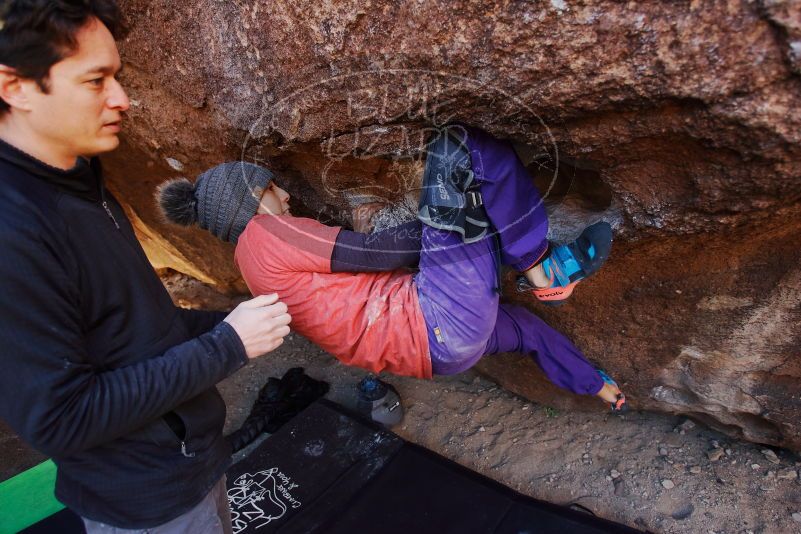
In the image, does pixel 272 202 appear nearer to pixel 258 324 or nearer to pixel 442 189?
pixel 442 189

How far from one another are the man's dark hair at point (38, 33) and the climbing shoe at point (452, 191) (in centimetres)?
95

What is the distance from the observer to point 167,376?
1.04m

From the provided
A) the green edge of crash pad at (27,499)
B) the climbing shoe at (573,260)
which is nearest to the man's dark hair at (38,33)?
the climbing shoe at (573,260)

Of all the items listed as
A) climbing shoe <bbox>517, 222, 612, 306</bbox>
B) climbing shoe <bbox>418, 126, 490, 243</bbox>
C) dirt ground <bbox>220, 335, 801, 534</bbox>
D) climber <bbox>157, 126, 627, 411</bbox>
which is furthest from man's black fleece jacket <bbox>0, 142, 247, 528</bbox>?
dirt ground <bbox>220, 335, 801, 534</bbox>

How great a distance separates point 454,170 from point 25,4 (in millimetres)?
1062

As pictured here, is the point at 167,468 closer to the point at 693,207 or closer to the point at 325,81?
the point at 325,81

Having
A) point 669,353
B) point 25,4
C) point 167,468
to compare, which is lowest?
point 669,353

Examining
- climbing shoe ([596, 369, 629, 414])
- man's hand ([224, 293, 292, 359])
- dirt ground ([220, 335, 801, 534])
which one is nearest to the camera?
man's hand ([224, 293, 292, 359])

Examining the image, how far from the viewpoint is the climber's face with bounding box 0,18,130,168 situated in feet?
3.04

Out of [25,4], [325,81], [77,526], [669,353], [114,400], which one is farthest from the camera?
[77,526]

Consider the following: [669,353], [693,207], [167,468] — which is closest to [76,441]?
[167,468]

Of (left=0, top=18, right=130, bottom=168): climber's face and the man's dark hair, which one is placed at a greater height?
the man's dark hair

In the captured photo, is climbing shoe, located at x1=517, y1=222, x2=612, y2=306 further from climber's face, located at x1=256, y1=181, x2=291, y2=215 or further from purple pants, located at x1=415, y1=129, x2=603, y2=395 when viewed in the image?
climber's face, located at x1=256, y1=181, x2=291, y2=215

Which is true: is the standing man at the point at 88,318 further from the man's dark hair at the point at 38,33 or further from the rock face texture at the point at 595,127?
the rock face texture at the point at 595,127
